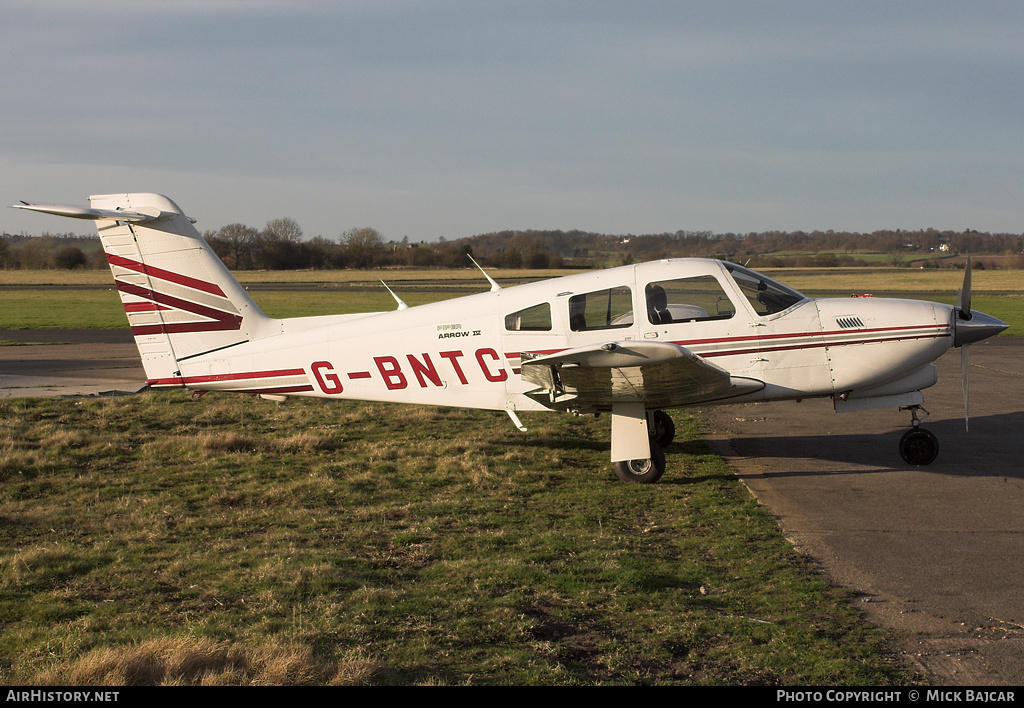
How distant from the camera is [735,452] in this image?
35.4 ft

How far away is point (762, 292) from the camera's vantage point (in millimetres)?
9438

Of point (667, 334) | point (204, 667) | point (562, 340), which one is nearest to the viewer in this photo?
point (204, 667)

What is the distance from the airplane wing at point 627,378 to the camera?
26.3ft

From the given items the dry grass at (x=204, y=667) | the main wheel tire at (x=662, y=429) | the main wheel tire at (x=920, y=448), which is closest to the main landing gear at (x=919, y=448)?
the main wheel tire at (x=920, y=448)

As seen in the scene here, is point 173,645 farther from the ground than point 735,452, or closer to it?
farther from the ground

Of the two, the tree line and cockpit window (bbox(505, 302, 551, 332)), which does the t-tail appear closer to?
cockpit window (bbox(505, 302, 551, 332))

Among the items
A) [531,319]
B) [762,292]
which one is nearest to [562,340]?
[531,319]

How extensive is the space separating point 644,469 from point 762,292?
2.50 m

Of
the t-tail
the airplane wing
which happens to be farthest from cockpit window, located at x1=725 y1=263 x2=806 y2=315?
the t-tail

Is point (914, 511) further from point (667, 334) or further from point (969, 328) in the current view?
point (667, 334)

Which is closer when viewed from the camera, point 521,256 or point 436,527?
point 436,527
